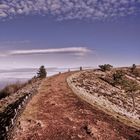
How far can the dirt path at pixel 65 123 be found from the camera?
28.2 meters

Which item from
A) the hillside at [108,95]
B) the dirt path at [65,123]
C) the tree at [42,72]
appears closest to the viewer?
the dirt path at [65,123]

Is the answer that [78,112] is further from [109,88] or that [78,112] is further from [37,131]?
[109,88]

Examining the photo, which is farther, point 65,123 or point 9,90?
point 9,90

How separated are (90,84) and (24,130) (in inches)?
1182

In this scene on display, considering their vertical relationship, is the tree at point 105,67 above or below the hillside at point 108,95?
above

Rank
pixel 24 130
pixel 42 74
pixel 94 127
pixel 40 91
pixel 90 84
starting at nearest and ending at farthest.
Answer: pixel 24 130 → pixel 94 127 → pixel 40 91 → pixel 90 84 → pixel 42 74

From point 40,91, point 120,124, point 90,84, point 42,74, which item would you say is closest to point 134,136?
point 120,124

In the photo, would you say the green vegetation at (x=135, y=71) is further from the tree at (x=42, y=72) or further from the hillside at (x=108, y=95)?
the tree at (x=42, y=72)

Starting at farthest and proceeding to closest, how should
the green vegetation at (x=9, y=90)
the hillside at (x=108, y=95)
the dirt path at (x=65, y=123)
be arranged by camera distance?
1. the green vegetation at (x=9, y=90)
2. the hillside at (x=108, y=95)
3. the dirt path at (x=65, y=123)

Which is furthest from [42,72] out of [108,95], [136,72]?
[108,95]

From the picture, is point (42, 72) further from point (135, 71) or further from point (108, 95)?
point (108, 95)

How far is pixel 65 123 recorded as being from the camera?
3072 centimetres

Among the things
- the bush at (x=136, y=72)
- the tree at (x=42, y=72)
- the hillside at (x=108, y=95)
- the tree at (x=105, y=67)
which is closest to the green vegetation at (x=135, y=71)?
the bush at (x=136, y=72)

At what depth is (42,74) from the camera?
7669 cm
